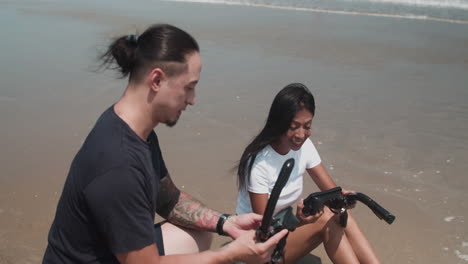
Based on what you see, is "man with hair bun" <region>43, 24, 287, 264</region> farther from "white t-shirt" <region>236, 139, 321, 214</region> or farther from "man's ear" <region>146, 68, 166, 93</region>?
"white t-shirt" <region>236, 139, 321, 214</region>

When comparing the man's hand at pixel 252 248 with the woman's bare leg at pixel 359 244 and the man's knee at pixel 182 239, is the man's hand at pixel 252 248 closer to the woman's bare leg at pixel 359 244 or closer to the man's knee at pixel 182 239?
the man's knee at pixel 182 239

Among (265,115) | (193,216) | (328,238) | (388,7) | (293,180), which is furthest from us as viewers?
(388,7)

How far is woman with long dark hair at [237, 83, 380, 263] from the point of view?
2721 mm

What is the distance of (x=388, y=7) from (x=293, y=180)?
13.6 m

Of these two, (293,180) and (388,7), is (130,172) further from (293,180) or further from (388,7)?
(388,7)

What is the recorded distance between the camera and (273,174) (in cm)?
280

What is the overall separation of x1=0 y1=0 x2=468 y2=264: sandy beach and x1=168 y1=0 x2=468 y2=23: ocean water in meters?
3.16

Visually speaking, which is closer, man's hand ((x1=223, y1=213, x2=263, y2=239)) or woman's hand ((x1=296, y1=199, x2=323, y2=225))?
man's hand ((x1=223, y1=213, x2=263, y2=239))

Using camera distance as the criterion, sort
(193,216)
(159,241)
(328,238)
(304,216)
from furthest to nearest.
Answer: (328,238)
(304,216)
(193,216)
(159,241)

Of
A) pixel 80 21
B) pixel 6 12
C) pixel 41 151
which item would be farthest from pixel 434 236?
pixel 6 12

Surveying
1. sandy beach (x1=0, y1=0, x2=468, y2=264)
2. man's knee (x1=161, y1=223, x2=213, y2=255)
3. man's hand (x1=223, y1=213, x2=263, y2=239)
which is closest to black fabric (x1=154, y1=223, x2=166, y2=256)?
man's knee (x1=161, y1=223, x2=213, y2=255)

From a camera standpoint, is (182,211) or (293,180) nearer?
(182,211)

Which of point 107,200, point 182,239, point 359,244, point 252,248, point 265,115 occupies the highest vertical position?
point 107,200

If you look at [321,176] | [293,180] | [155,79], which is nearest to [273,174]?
[293,180]
